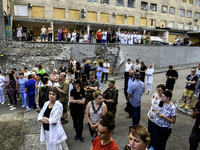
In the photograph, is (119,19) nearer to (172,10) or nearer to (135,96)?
(172,10)

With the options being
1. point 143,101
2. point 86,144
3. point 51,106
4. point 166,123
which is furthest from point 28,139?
point 143,101

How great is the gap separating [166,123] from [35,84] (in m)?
5.95

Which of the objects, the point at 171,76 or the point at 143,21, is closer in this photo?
the point at 171,76

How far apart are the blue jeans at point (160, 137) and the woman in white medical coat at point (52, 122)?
2.29 m

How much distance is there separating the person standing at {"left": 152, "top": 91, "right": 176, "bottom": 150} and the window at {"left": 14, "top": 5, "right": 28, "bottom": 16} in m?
24.5

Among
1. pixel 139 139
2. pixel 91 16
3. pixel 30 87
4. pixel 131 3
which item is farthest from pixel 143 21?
pixel 139 139

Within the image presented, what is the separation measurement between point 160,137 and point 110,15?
27272 millimetres

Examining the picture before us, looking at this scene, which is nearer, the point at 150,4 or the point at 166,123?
the point at 166,123

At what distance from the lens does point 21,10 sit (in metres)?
23.0

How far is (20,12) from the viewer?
23000 millimetres

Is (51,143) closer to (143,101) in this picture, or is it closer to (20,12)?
(143,101)

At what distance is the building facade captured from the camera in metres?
23.6

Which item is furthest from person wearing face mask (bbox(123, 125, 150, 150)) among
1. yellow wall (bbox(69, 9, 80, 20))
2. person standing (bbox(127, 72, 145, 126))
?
yellow wall (bbox(69, 9, 80, 20))

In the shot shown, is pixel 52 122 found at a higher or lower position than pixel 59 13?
lower
